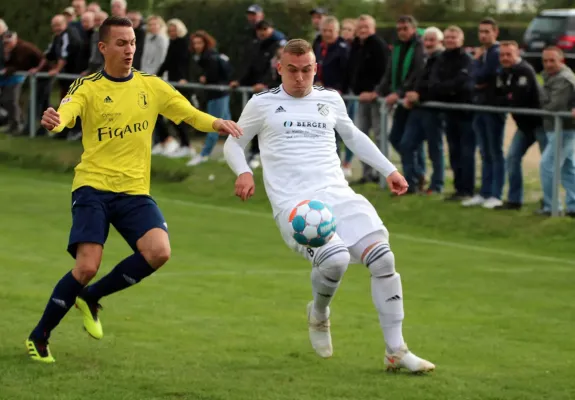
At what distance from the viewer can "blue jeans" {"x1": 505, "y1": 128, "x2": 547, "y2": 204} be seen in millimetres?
15420

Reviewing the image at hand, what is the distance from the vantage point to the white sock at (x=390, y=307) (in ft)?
27.3

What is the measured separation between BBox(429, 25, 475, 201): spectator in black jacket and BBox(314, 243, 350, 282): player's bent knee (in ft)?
26.2

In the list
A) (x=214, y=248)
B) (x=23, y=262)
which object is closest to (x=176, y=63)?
(x=214, y=248)

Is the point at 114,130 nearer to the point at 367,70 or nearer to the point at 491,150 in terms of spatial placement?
the point at 491,150

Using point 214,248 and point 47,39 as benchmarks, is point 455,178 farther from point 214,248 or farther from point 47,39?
point 47,39

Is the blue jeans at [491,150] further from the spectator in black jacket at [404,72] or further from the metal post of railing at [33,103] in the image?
the metal post of railing at [33,103]

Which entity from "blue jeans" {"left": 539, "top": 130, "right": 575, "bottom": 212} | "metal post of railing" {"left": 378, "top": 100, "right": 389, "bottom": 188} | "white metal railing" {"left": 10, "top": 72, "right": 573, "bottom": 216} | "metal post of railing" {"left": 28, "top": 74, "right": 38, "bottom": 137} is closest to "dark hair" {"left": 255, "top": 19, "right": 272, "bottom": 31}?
"white metal railing" {"left": 10, "top": 72, "right": 573, "bottom": 216}

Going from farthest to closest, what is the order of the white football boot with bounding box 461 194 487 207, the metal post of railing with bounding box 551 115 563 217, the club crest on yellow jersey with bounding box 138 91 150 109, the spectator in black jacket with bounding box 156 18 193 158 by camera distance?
the spectator in black jacket with bounding box 156 18 193 158 < the white football boot with bounding box 461 194 487 207 < the metal post of railing with bounding box 551 115 563 217 < the club crest on yellow jersey with bounding box 138 91 150 109

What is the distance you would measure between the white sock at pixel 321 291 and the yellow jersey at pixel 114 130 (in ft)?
3.85

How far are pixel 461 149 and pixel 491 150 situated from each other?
24.5 inches

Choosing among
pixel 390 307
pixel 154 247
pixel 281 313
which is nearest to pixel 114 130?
pixel 154 247

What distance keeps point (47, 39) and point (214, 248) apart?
1465cm

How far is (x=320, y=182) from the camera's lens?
28.2ft

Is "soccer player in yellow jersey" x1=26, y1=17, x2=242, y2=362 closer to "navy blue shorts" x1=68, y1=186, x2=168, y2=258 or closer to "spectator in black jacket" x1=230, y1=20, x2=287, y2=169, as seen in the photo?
"navy blue shorts" x1=68, y1=186, x2=168, y2=258
